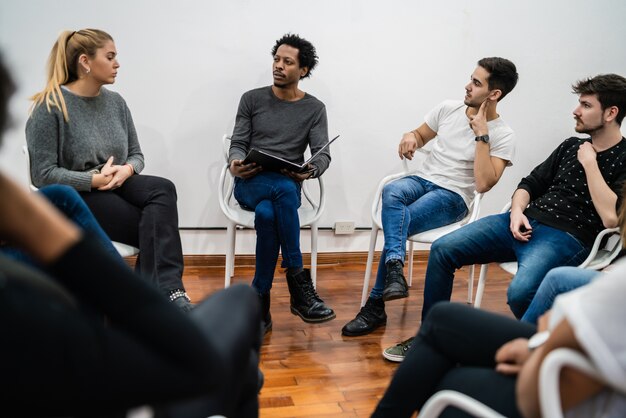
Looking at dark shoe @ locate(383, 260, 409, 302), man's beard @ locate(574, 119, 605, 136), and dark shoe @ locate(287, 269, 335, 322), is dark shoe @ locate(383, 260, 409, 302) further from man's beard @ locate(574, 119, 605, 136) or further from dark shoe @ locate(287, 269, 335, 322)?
man's beard @ locate(574, 119, 605, 136)

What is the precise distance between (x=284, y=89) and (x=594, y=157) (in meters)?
1.49

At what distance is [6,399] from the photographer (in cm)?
77

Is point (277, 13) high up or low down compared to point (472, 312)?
up

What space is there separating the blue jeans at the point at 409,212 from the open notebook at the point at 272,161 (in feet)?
1.29

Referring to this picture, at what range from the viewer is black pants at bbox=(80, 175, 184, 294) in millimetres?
2414

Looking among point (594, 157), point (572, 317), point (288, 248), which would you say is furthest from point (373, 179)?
point (572, 317)

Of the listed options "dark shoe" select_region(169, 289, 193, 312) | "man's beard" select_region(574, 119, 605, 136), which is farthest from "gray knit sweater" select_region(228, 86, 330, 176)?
"man's beard" select_region(574, 119, 605, 136)

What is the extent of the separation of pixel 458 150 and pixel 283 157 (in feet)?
2.82

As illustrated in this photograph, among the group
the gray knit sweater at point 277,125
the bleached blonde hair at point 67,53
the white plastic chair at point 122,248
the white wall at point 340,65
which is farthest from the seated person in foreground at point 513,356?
the white wall at point 340,65

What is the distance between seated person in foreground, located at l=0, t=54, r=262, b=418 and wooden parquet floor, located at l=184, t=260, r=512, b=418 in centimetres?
131

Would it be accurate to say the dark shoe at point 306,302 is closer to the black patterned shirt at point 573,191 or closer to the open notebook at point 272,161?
the open notebook at point 272,161

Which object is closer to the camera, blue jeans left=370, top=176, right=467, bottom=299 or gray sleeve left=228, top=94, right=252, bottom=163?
blue jeans left=370, top=176, right=467, bottom=299

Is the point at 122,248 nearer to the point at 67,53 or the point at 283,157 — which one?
the point at 67,53

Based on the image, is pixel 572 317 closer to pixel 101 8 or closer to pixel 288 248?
pixel 288 248
